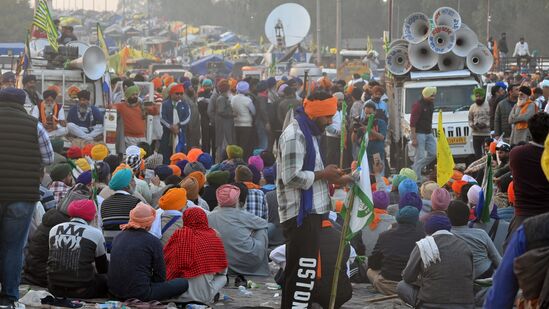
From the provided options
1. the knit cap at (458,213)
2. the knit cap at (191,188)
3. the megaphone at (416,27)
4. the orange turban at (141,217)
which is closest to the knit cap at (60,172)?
the knit cap at (191,188)

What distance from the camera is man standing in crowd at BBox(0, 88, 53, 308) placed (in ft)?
32.1

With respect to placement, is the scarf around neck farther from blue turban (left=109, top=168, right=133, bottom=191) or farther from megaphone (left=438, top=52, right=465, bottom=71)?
megaphone (left=438, top=52, right=465, bottom=71)

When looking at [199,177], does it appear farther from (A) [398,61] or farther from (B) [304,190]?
(A) [398,61]

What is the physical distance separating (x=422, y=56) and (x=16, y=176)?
49.7 feet

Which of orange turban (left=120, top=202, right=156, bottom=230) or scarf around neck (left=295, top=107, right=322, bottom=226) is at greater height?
scarf around neck (left=295, top=107, right=322, bottom=226)

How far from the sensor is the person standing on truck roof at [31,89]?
18953 millimetres

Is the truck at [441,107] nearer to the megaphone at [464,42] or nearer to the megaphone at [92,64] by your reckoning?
the megaphone at [464,42]

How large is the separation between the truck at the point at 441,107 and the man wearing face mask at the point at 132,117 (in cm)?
463

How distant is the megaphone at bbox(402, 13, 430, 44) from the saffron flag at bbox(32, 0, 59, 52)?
6.64 metres

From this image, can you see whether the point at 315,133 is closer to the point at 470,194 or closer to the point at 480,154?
the point at 470,194

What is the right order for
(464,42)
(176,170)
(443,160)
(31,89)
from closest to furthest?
(443,160) → (176,170) → (31,89) → (464,42)

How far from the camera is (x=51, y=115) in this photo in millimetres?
19078

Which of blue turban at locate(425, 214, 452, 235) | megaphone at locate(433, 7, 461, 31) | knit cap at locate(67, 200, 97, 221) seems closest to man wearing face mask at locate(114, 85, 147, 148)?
megaphone at locate(433, 7, 461, 31)

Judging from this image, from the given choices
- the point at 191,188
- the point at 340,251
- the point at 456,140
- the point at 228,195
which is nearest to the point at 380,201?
the point at 228,195
